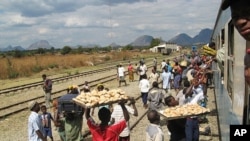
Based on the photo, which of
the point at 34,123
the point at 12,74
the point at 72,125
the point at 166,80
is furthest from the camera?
the point at 12,74

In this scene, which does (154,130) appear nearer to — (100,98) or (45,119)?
(100,98)

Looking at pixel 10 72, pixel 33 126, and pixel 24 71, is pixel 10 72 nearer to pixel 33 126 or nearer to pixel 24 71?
pixel 24 71

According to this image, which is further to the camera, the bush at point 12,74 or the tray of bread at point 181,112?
→ the bush at point 12,74

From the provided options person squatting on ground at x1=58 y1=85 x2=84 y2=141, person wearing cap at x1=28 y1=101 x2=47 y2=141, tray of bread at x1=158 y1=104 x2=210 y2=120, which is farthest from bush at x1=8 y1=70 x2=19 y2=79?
tray of bread at x1=158 y1=104 x2=210 y2=120

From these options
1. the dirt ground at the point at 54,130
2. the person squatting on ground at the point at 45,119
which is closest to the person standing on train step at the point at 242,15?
the person squatting on ground at the point at 45,119

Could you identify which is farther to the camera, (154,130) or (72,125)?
(72,125)

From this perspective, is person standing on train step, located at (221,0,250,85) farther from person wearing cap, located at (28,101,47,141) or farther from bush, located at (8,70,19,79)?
bush, located at (8,70,19,79)

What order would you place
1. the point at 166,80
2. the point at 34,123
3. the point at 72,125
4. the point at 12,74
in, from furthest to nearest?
the point at 12,74 < the point at 166,80 < the point at 72,125 < the point at 34,123

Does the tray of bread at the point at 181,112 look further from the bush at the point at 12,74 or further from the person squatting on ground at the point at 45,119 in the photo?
the bush at the point at 12,74

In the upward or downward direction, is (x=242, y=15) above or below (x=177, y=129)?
above

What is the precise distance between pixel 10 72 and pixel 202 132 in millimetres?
32796

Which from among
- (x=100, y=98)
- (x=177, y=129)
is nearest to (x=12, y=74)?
(x=177, y=129)

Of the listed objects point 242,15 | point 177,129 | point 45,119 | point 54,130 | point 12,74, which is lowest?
point 12,74

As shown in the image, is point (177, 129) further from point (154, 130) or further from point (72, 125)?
point (72, 125)
